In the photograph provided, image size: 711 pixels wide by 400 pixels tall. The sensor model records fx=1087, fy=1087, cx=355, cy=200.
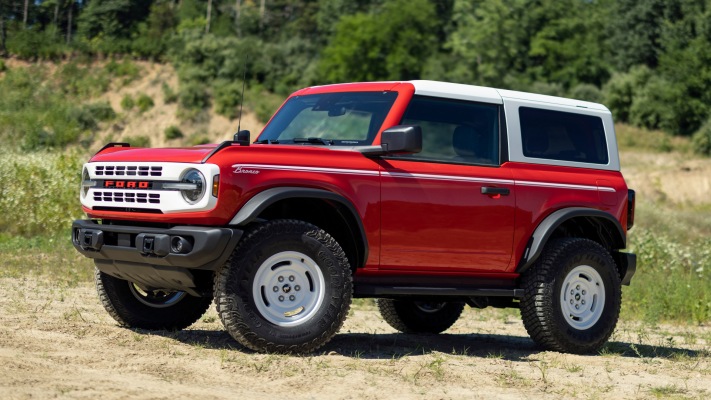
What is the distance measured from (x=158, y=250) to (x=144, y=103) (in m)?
68.9

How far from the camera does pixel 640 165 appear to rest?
193 ft

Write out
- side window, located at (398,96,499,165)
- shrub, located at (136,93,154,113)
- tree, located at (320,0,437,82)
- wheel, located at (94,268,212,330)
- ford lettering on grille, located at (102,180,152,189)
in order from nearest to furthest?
ford lettering on grille, located at (102,180,152,189) < side window, located at (398,96,499,165) < wheel, located at (94,268,212,330) < shrub, located at (136,93,154,113) < tree, located at (320,0,437,82)

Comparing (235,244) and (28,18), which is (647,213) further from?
(28,18)

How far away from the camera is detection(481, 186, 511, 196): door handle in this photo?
335 inches

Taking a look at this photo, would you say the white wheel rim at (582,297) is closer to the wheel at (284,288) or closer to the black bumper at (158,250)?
the wheel at (284,288)


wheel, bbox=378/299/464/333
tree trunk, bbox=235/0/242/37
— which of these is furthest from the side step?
tree trunk, bbox=235/0/242/37

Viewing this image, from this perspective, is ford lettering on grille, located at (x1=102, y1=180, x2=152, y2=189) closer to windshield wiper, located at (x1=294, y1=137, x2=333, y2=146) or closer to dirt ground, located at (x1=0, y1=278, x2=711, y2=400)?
dirt ground, located at (x1=0, y1=278, x2=711, y2=400)

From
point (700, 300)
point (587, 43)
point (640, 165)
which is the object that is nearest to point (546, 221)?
point (700, 300)

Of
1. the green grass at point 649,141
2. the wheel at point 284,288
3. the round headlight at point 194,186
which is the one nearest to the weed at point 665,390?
the wheel at point 284,288

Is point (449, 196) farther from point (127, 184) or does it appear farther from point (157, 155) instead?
→ point (127, 184)

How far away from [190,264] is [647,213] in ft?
88.8

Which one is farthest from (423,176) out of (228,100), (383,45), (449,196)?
(383,45)

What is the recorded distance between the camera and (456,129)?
8.75m

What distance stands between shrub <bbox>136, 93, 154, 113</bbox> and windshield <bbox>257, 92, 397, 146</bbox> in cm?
6660
